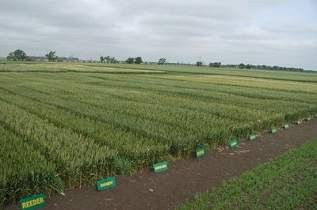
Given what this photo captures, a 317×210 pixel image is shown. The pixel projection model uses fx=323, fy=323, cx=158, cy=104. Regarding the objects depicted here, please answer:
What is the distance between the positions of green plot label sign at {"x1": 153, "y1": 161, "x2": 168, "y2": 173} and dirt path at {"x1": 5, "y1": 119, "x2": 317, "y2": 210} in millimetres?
121

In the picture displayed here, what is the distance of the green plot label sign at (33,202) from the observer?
4756mm

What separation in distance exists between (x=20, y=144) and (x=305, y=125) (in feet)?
37.7

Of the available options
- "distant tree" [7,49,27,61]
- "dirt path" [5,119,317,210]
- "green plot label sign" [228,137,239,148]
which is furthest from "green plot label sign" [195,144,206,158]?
"distant tree" [7,49,27,61]

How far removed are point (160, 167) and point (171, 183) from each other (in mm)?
619

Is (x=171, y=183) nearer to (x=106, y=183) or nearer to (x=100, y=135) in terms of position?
(x=106, y=183)

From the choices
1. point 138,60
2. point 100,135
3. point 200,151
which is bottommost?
point 138,60

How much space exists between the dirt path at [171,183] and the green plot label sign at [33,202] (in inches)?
6.1

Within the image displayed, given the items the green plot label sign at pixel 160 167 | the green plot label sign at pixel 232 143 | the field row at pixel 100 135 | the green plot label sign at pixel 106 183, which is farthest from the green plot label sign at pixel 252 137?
the green plot label sign at pixel 106 183

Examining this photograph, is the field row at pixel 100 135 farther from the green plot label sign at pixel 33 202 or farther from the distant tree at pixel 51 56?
the distant tree at pixel 51 56

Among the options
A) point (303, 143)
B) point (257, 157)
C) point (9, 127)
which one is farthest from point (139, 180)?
point (303, 143)

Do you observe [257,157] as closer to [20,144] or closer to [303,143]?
[303,143]

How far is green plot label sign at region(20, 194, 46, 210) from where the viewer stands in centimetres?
476

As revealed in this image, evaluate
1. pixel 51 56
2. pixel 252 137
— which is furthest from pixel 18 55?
pixel 252 137

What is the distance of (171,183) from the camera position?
6.22 metres
